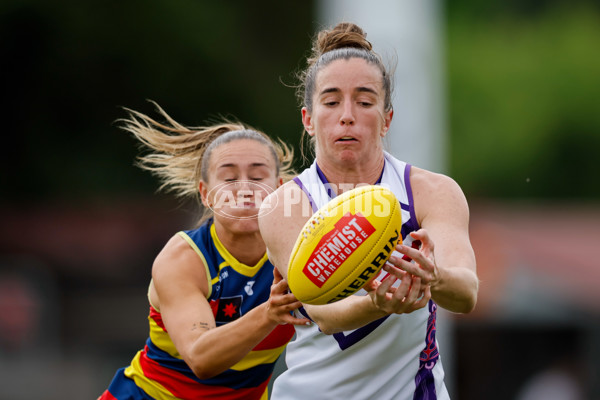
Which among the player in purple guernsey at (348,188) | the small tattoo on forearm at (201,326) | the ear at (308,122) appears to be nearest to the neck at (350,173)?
the player in purple guernsey at (348,188)

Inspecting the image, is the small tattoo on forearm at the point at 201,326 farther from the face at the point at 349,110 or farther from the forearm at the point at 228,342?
the face at the point at 349,110

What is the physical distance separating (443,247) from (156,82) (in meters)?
14.8

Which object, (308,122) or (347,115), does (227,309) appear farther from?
(347,115)

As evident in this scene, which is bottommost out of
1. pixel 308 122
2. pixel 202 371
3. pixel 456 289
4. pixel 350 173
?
pixel 202 371

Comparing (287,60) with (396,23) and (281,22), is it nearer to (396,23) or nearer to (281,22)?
(281,22)

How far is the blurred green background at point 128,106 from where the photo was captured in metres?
18.1

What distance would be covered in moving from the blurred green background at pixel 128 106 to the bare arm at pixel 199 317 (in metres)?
10.7

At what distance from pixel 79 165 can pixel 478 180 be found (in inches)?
347

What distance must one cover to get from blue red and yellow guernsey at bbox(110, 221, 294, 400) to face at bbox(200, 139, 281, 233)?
0.58ft

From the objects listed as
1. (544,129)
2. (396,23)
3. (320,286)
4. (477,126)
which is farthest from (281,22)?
(320,286)

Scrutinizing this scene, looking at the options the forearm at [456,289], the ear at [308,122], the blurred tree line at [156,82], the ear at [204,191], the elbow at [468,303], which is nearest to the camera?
the forearm at [456,289]

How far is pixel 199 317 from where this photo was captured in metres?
4.63

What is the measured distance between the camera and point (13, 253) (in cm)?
2002

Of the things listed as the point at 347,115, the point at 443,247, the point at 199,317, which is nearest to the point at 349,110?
the point at 347,115
